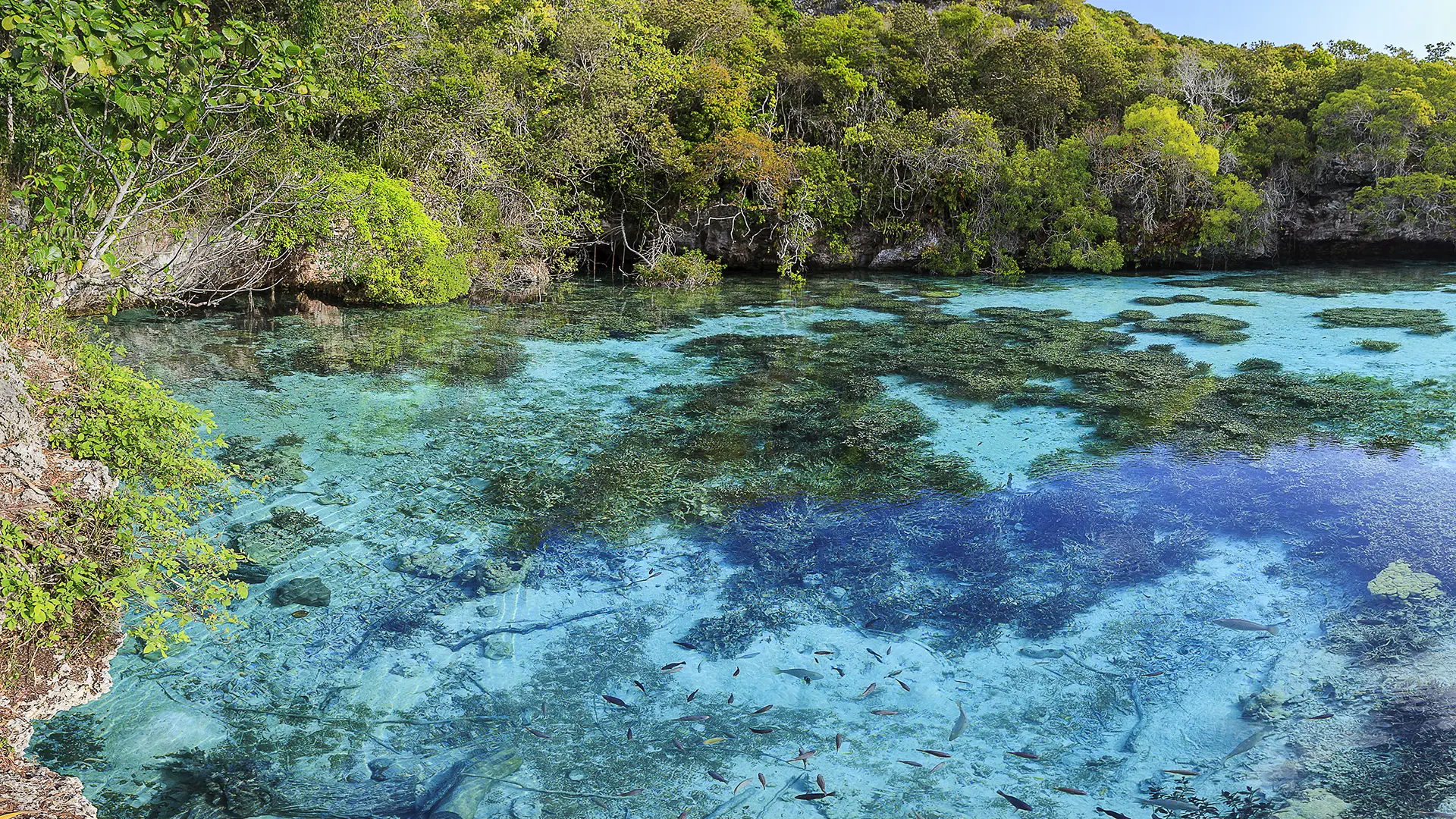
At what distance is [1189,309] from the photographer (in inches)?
701

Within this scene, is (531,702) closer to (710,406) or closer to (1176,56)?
(710,406)

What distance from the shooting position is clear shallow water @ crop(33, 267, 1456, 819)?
13.9ft

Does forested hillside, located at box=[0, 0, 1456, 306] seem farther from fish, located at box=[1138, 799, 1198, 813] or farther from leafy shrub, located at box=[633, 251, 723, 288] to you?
fish, located at box=[1138, 799, 1198, 813]

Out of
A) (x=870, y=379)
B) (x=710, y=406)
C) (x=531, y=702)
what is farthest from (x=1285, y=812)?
(x=870, y=379)

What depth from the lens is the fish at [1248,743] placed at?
4434mm

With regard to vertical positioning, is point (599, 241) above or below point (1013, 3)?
below

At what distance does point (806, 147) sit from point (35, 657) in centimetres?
2175

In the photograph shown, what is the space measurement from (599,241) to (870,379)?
12.7 meters

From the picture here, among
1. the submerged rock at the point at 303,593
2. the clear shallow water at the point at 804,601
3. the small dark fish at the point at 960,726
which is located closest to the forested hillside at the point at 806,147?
the clear shallow water at the point at 804,601

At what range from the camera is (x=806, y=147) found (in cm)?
2369

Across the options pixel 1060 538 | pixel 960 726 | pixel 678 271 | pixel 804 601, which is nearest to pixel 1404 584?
pixel 1060 538

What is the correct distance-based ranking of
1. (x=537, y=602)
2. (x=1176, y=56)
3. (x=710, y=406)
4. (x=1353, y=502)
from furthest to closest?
(x=1176, y=56), (x=710, y=406), (x=1353, y=502), (x=537, y=602)

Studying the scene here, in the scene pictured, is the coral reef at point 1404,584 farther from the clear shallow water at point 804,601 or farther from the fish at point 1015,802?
the fish at point 1015,802

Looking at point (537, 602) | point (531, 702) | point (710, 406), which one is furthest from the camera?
point (710, 406)
